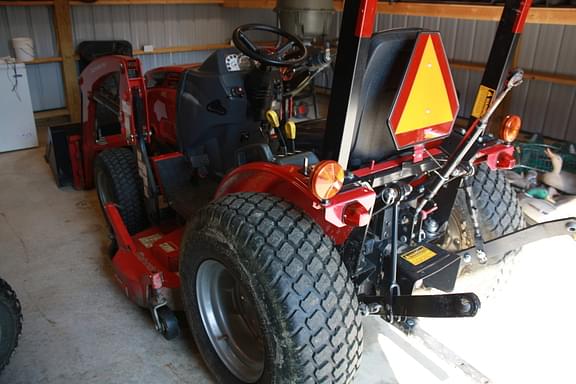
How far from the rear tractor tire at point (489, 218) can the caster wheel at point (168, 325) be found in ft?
4.25

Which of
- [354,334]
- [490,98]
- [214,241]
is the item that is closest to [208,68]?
[214,241]

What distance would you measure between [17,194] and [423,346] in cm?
326

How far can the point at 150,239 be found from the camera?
2.73m

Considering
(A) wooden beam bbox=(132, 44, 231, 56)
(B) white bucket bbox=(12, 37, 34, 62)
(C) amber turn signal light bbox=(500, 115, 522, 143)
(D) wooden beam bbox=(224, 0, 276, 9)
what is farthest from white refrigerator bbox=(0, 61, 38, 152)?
(C) amber turn signal light bbox=(500, 115, 522, 143)

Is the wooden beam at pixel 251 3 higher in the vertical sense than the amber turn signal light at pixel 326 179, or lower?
higher

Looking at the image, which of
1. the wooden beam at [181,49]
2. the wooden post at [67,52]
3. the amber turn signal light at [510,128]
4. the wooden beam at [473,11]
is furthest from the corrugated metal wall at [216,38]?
the amber turn signal light at [510,128]

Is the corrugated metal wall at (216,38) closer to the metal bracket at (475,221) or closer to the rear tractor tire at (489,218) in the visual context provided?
the rear tractor tire at (489,218)

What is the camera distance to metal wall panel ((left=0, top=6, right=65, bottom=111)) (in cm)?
570

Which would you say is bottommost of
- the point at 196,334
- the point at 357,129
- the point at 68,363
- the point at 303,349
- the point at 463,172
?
the point at 68,363

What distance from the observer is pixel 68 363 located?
222 centimetres

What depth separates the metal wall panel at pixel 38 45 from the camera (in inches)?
224

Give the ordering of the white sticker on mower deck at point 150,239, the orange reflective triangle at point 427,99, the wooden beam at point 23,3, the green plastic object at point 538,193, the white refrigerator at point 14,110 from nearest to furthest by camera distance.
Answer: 1. the orange reflective triangle at point 427,99
2. the white sticker on mower deck at point 150,239
3. the green plastic object at point 538,193
4. the white refrigerator at point 14,110
5. the wooden beam at point 23,3

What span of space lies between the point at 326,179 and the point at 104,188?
2.19m

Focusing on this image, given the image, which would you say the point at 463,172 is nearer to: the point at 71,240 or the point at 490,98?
the point at 490,98
